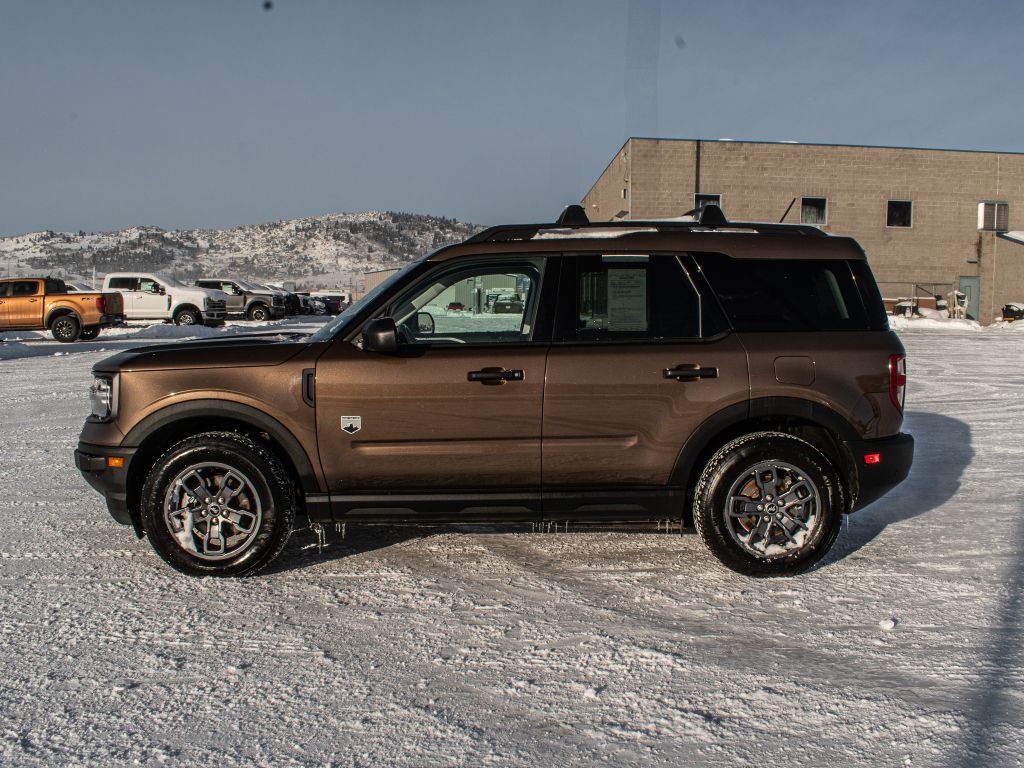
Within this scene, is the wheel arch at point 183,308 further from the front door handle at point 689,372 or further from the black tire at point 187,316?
the front door handle at point 689,372

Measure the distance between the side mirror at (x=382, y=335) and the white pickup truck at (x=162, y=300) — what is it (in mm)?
26456

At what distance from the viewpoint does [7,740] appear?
2.75m

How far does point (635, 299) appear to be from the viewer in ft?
14.7

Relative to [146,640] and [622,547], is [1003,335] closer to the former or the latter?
[622,547]

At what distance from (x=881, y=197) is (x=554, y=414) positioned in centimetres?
3664

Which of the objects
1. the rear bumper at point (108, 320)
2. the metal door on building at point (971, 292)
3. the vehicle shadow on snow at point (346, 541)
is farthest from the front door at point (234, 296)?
the vehicle shadow on snow at point (346, 541)

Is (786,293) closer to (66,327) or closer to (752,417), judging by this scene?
(752,417)

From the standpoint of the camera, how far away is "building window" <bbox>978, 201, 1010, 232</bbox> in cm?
3688

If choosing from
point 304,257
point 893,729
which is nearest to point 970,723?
point 893,729

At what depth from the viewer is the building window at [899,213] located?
36.3m

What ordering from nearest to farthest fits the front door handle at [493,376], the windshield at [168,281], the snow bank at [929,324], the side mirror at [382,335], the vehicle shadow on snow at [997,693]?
the vehicle shadow on snow at [997,693]
the side mirror at [382,335]
the front door handle at [493,376]
the windshield at [168,281]
the snow bank at [929,324]

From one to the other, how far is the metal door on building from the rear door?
38.1 metres

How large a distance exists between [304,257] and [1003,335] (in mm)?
159286

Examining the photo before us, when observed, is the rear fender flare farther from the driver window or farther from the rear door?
the driver window
